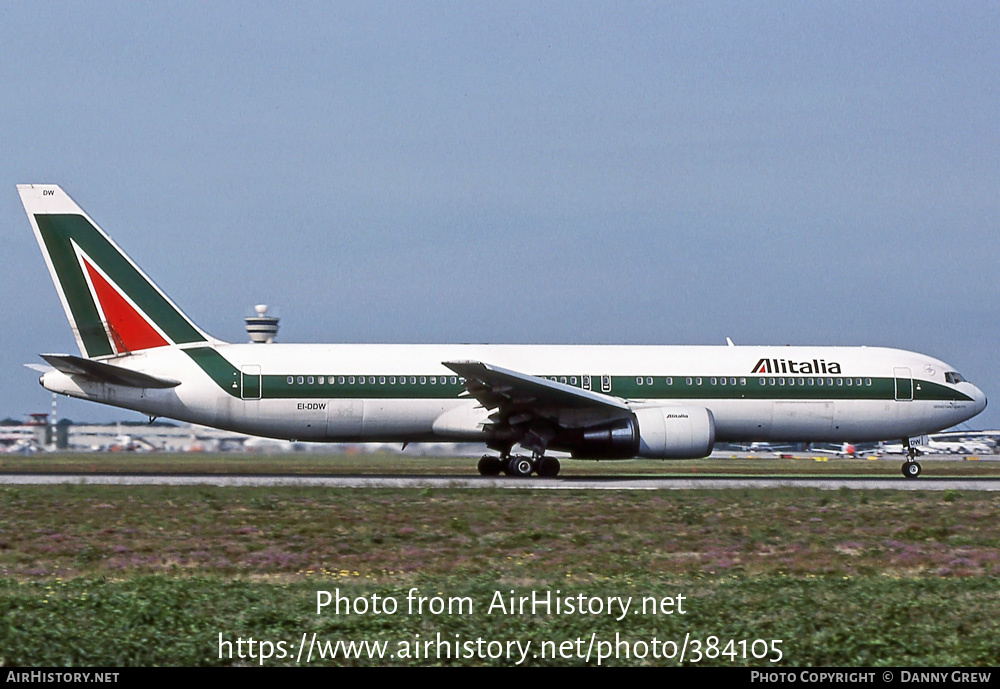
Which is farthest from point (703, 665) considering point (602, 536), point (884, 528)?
point (884, 528)

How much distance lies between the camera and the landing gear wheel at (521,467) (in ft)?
91.6

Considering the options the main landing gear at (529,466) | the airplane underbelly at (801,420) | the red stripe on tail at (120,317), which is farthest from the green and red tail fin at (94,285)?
the airplane underbelly at (801,420)

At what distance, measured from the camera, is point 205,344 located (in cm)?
2825

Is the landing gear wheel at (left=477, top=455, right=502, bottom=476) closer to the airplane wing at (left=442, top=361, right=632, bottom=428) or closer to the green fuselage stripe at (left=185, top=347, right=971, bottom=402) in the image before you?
the airplane wing at (left=442, top=361, right=632, bottom=428)

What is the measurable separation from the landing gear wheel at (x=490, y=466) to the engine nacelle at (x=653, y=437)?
2827 mm

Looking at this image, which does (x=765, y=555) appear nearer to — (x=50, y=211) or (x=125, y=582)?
(x=125, y=582)

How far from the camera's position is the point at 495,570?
13602mm

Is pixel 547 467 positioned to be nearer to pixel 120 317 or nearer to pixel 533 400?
pixel 533 400

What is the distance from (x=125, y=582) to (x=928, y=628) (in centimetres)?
794

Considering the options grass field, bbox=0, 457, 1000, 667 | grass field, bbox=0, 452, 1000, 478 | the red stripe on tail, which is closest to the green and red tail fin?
the red stripe on tail

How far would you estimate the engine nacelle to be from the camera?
26.6 metres

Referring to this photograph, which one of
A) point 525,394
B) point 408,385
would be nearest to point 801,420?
point 525,394

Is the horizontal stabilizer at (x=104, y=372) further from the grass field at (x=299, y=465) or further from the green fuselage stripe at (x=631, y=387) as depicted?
the grass field at (x=299, y=465)

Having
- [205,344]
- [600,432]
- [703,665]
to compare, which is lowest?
[703,665]
